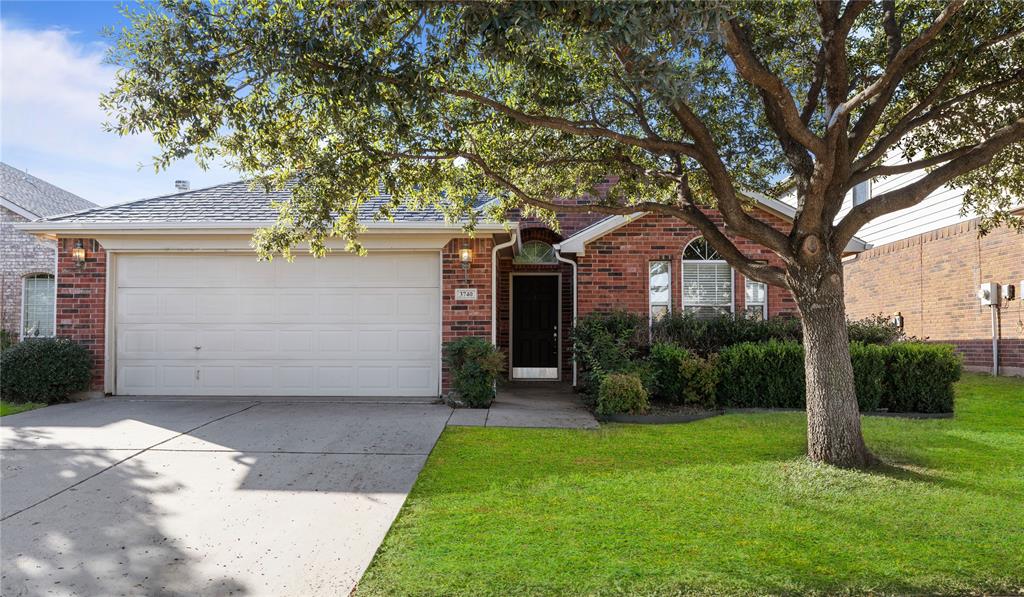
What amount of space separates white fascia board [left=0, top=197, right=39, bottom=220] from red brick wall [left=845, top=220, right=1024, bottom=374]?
20.8m

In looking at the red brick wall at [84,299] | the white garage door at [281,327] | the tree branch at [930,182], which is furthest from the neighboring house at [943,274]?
the red brick wall at [84,299]

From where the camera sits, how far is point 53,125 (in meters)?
8.16

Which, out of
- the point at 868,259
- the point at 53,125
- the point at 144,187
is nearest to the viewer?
the point at 53,125

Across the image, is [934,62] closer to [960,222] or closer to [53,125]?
[960,222]

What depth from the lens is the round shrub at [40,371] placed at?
359 inches

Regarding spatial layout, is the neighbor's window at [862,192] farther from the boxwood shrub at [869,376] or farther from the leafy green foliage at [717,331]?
the boxwood shrub at [869,376]

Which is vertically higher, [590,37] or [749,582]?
[590,37]

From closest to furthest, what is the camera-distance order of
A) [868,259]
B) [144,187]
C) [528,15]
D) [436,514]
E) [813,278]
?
[528,15] < [436,514] < [813,278] < [144,187] < [868,259]

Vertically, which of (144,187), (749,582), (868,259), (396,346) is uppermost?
(144,187)

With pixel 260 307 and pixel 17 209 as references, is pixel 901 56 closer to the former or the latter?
pixel 260 307

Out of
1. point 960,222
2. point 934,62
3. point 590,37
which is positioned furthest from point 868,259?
point 590,37

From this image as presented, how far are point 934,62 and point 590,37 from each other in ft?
15.8

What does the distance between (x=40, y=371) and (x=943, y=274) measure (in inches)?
683

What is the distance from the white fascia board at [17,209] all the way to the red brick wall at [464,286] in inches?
453
